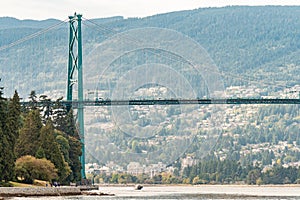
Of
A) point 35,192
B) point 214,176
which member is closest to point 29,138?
point 35,192

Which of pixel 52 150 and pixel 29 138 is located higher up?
pixel 29 138

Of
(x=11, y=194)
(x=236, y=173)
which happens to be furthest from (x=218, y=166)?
(x=11, y=194)

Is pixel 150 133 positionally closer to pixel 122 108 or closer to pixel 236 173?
pixel 236 173

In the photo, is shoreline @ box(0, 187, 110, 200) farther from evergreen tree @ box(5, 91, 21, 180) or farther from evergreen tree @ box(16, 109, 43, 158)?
evergreen tree @ box(16, 109, 43, 158)

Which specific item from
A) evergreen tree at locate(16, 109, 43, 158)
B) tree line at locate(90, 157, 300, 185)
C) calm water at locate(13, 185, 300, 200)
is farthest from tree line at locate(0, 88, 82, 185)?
tree line at locate(90, 157, 300, 185)

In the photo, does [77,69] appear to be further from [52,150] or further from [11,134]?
[11,134]

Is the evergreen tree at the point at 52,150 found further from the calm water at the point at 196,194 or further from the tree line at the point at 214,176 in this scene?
the tree line at the point at 214,176

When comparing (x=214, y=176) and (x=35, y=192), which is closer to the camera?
(x=35, y=192)

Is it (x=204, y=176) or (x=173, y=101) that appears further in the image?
(x=204, y=176)
